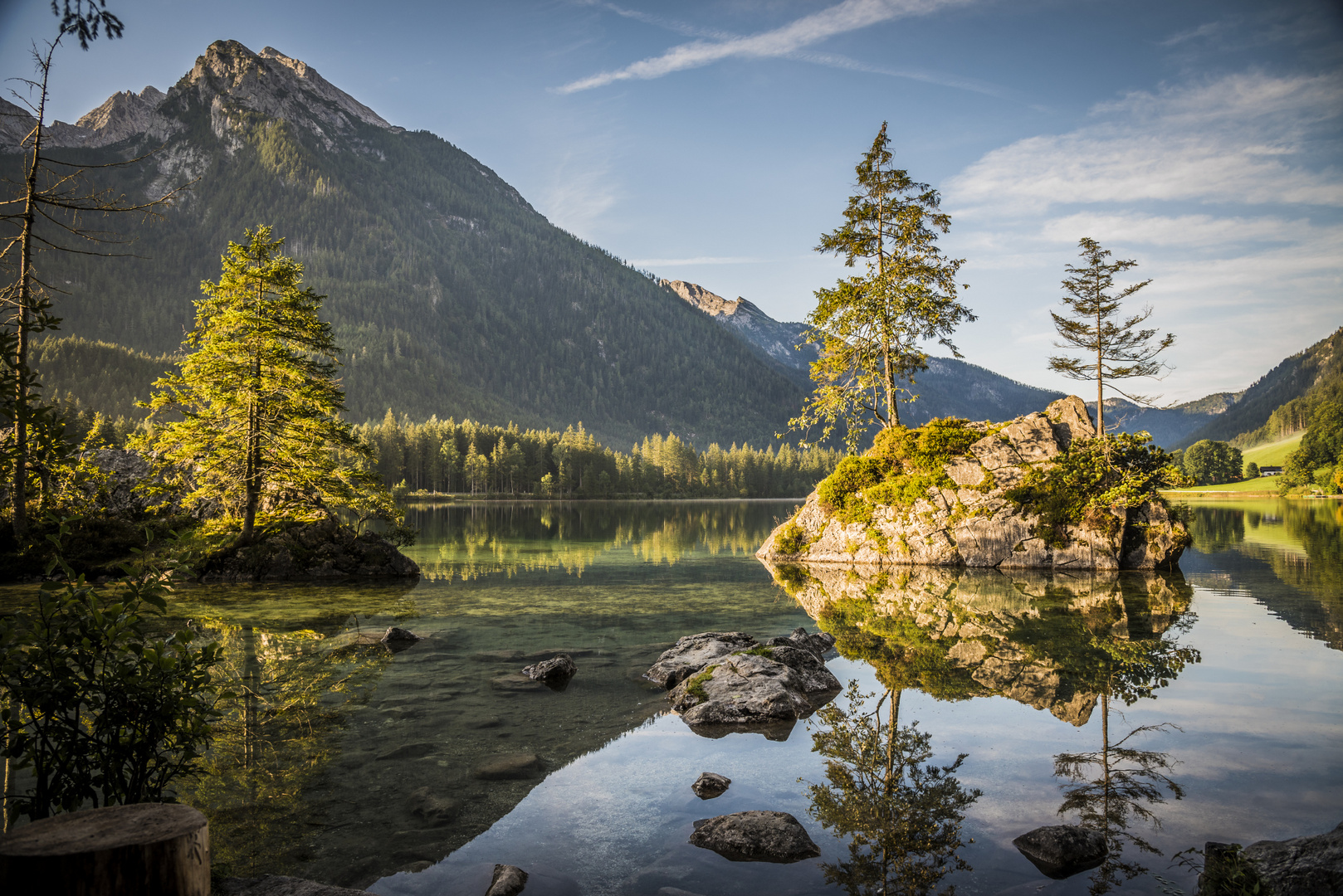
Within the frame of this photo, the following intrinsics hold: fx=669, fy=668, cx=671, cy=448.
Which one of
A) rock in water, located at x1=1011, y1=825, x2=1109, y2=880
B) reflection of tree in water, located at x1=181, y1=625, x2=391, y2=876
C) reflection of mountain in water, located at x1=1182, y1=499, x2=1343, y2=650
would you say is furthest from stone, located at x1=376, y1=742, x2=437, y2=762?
reflection of mountain in water, located at x1=1182, y1=499, x2=1343, y2=650

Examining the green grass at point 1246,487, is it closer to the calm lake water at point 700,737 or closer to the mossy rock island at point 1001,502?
the mossy rock island at point 1001,502

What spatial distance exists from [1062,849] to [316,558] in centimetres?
2615

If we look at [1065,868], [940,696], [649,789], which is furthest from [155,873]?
[940,696]

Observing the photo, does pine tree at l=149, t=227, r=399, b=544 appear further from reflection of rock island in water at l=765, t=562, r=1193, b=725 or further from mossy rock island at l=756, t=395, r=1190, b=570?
mossy rock island at l=756, t=395, r=1190, b=570

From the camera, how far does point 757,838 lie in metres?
6.28

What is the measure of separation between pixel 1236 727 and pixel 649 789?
8.24 meters

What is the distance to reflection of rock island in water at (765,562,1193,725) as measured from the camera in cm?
1120

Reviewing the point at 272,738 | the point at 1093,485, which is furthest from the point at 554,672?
the point at 1093,485

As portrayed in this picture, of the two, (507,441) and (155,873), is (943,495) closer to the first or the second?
(155,873)

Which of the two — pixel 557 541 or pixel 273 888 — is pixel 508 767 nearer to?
pixel 273 888

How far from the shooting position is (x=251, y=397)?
2427 cm

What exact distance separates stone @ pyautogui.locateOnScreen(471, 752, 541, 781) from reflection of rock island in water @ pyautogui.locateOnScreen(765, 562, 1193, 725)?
6.21 metres

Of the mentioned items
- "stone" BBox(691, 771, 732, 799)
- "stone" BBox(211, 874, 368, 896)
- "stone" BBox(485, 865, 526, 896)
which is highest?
"stone" BBox(211, 874, 368, 896)

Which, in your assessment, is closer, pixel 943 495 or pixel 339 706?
pixel 339 706
